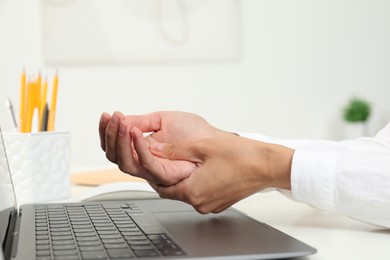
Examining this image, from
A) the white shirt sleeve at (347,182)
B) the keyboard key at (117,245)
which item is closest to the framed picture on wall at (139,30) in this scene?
the white shirt sleeve at (347,182)

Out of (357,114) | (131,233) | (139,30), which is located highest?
(139,30)

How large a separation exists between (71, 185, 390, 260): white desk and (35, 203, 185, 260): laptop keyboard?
130mm

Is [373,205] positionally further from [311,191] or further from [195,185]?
[195,185]

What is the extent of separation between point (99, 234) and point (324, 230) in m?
0.23

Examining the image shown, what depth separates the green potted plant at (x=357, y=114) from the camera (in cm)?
247

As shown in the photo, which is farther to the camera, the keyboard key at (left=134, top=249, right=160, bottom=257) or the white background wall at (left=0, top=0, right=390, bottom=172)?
the white background wall at (left=0, top=0, right=390, bottom=172)

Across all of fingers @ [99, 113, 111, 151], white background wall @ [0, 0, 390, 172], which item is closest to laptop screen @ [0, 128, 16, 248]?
fingers @ [99, 113, 111, 151]

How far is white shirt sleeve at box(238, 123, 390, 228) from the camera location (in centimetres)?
63


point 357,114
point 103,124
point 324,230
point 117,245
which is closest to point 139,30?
point 357,114

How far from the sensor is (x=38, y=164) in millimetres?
888

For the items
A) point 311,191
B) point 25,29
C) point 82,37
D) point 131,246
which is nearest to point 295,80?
point 82,37

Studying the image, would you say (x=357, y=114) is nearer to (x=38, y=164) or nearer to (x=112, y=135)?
(x=38, y=164)

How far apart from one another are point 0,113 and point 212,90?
2.57ft

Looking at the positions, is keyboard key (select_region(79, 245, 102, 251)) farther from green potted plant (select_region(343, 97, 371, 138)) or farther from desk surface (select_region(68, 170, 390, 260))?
green potted plant (select_region(343, 97, 371, 138))
